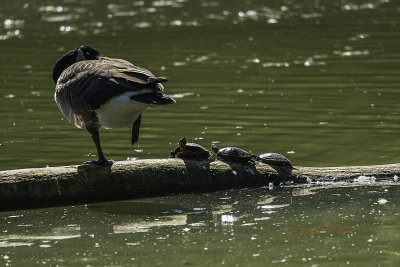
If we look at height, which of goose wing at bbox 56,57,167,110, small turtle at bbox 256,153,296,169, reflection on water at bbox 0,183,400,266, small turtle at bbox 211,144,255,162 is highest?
goose wing at bbox 56,57,167,110

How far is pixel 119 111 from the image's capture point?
30.4ft

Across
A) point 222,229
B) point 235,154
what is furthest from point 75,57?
point 222,229

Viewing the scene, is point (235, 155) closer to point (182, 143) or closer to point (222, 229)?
point (182, 143)

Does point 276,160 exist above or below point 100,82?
below

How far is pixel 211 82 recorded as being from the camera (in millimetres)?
18719

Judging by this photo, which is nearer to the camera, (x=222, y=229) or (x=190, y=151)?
(x=222, y=229)

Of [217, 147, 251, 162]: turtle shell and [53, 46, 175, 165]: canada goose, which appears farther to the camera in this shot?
[217, 147, 251, 162]: turtle shell

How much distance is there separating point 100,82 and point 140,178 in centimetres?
113

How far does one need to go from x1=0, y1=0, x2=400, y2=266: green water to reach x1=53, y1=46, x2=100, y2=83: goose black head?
176 centimetres

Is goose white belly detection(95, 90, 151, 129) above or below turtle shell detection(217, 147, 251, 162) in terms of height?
above

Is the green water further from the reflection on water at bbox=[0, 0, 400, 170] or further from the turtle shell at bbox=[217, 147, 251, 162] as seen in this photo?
the turtle shell at bbox=[217, 147, 251, 162]

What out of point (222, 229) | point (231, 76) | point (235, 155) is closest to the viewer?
→ point (222, 229)

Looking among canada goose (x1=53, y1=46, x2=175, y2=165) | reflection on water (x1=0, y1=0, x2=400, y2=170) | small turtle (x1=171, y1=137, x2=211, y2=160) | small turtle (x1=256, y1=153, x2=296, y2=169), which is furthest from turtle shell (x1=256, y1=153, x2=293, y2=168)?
reflection on water (x1=0, y1=0, x2=400, y2=170)

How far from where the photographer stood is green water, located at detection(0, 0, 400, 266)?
763cm
